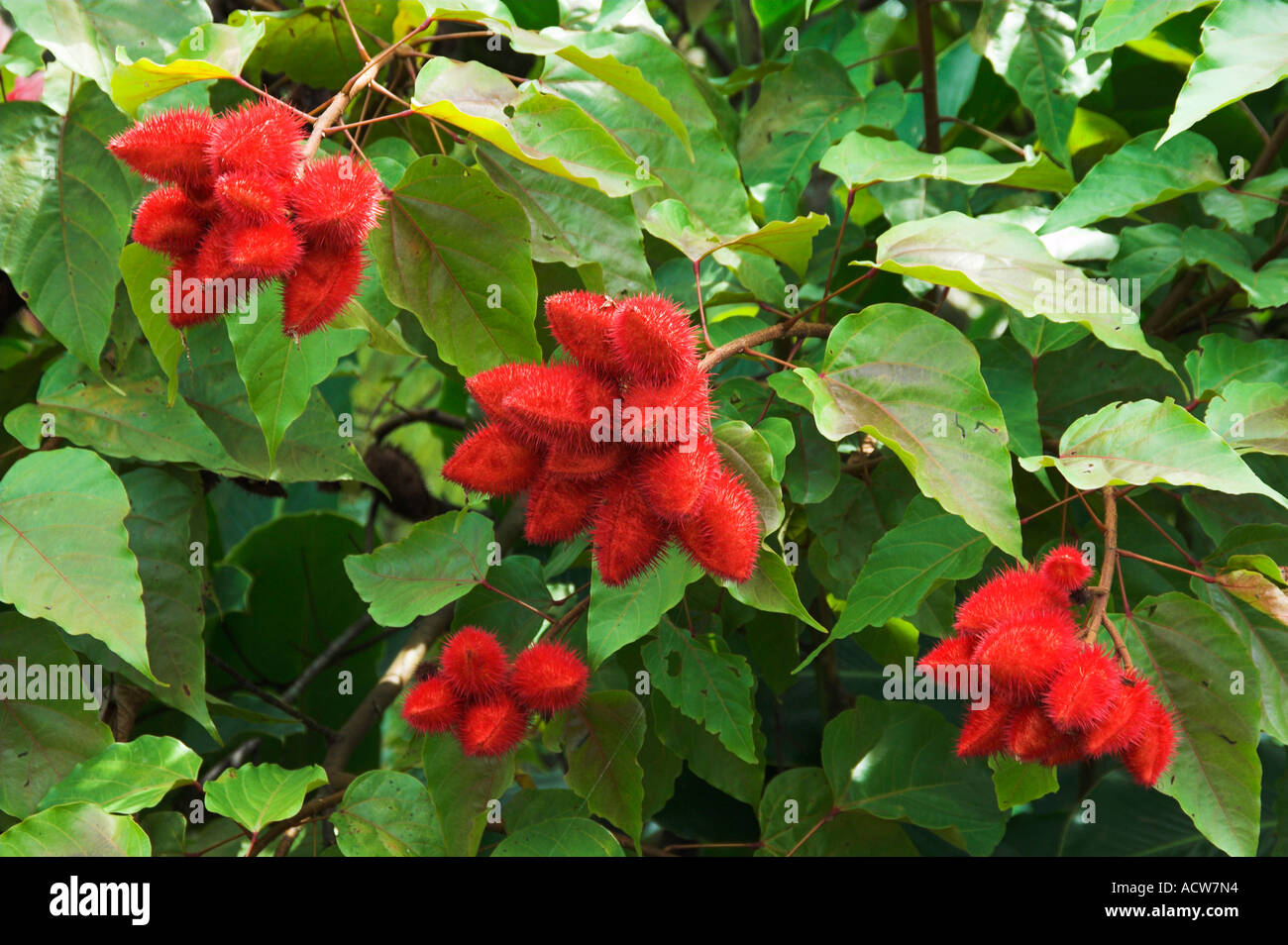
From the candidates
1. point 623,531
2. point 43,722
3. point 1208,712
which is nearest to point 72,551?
point 43,722

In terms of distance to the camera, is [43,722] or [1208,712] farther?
[43,722]

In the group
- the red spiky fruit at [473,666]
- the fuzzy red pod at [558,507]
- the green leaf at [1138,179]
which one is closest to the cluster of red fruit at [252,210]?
the fuzzy red pod at [558,507]

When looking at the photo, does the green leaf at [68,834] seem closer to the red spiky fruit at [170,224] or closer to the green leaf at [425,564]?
the green leaf at [425,564]

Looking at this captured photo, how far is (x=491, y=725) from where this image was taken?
1101 mm

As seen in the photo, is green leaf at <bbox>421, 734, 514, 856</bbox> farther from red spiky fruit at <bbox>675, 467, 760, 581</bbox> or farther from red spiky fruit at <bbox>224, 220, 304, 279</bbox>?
red spiky fruit at <bbox>224, 220, 304, 279</bbox>

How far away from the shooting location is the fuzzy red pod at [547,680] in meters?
1.11

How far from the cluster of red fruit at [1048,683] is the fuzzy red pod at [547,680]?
1.18 feet

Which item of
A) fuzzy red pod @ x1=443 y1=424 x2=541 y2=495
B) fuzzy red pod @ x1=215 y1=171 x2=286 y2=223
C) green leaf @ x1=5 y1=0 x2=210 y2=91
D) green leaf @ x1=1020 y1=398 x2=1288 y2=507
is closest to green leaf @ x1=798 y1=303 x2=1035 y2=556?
green leaf @ x1=1020 y1=398 x2=1288 y2=507

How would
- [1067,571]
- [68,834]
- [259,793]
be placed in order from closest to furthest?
[1067,571] < [68,834] < [259,793]

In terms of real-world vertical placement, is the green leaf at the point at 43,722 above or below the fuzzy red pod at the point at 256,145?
below

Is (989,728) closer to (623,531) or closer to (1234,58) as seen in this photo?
(623,531)

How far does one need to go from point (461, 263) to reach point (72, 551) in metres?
0.49

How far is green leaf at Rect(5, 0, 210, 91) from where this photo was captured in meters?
1.05

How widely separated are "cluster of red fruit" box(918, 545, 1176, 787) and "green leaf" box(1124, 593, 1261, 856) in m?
0.06
